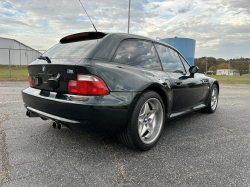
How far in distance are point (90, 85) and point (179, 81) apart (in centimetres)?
165

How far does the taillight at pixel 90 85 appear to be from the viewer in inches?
77.1

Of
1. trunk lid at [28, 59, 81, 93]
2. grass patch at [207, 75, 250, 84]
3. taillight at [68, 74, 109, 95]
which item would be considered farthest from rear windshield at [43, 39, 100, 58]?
grass patch at [207, 75, 250, 84]

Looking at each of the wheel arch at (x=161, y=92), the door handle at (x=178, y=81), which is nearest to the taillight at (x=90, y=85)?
the wheel arch at (x=161, y=92)

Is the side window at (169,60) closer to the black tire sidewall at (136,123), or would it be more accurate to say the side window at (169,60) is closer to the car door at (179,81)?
the car door at (179,81)

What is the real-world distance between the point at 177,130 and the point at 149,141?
0.93 meters

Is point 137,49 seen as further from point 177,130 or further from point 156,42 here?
point 177,130

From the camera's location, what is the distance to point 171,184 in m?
1.70

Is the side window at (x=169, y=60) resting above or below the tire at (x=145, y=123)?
above

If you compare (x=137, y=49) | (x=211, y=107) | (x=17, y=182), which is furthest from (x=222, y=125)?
(x=17, y=182)

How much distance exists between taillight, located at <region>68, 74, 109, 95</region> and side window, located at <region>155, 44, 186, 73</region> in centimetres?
131

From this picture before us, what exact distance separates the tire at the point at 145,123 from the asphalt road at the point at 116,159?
14cm

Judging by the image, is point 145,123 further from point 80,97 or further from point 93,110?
point 80,97

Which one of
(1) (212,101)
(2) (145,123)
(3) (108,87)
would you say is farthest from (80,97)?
(1) (212,101)

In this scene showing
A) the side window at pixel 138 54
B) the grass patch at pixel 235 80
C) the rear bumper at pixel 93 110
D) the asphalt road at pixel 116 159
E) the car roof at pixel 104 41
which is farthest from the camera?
the grass patch at pixel 235 80
